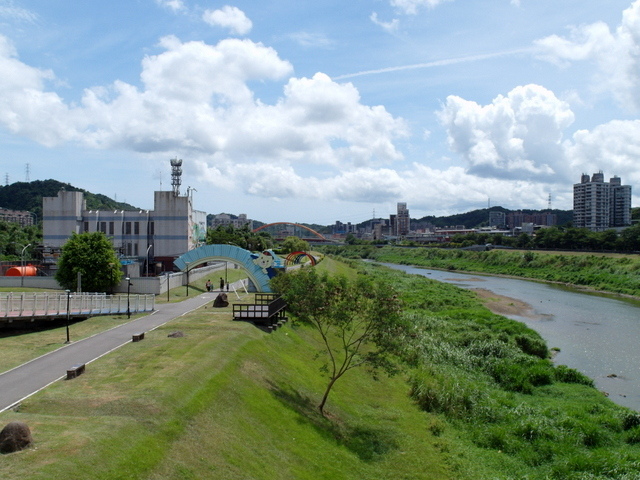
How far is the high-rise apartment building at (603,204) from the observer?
185 m

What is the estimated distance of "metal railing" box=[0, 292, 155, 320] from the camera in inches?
1100

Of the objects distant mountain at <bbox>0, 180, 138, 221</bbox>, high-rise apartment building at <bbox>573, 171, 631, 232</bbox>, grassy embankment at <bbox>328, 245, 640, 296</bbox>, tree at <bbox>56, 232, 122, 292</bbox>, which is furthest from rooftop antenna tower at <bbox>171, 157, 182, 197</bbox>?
high-rise apartment building at <bbox>573, 171, 631, 232</bbox>

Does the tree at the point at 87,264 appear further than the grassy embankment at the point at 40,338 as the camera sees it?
Yes

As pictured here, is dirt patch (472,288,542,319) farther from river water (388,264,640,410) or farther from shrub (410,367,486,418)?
shrub (410,367,486,418)

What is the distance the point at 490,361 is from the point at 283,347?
1372 cm

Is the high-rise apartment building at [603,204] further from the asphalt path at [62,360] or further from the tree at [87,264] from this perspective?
the asphalt path at [62,360]

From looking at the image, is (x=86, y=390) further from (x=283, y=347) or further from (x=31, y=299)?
(x=31, y=299)

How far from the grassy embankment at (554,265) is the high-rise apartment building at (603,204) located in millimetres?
71845

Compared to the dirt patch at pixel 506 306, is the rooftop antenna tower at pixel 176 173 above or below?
above

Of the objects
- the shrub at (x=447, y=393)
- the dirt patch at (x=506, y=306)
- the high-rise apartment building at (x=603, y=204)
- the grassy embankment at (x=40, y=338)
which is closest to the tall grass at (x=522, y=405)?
the shrub at (x=447, y=393)

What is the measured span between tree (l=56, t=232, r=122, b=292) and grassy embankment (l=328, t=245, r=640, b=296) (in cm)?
6826

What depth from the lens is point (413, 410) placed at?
24781 mm

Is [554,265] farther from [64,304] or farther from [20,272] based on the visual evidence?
[64,304]

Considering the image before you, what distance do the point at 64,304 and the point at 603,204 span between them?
646 ft
